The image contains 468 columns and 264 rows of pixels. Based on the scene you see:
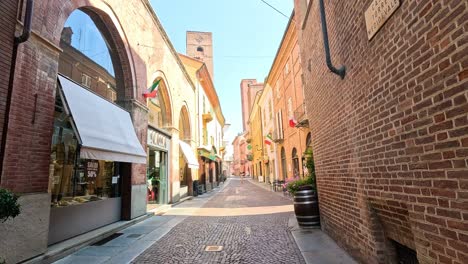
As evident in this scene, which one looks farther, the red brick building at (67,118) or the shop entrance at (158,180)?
the shop entrance at (158,180)

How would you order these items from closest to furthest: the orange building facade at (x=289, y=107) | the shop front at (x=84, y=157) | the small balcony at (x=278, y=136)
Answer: the shop front at (x=84, y=157), the orange building facade at (x=289, y=107), the small balcony at (x=278, y=136)

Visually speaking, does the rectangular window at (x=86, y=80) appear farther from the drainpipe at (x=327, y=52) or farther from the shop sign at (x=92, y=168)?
the drainpipe at (x=327, y=52)

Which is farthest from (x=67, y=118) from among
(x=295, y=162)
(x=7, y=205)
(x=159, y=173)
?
(x=295, y=162)

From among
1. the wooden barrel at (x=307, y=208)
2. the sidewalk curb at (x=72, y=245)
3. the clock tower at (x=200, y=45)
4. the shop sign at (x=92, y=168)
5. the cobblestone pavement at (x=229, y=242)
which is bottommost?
the cobblestone pavement at (x=229, y=242)

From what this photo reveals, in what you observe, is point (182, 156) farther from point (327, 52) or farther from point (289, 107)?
point (327, 52)

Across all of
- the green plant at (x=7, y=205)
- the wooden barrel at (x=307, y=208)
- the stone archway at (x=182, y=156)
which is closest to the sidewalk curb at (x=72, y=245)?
the green plant at (x=7, y=205)

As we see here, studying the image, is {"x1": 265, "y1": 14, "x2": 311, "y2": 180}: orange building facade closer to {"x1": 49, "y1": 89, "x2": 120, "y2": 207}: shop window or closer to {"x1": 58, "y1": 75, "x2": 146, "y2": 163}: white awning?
{"x1": 58, "y1": 75, "x2": 146, "y2": 163}: white awning

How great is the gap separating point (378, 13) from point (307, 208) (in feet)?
16.2

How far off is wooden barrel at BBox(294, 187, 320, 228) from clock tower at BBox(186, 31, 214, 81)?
1434 inches

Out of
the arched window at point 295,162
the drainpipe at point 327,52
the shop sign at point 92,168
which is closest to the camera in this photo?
the drainpipe at point 327,52

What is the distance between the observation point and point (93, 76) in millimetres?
7391

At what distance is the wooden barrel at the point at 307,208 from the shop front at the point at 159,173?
7.04 m

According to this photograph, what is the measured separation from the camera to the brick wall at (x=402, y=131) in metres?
1.98

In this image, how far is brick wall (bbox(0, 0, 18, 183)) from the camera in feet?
13.2
